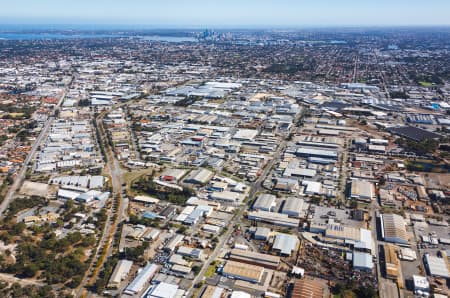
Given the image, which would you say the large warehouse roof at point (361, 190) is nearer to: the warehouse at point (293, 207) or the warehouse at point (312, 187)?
the warehouse at point (312, 187)

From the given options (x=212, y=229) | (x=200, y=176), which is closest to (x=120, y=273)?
(x=212, y=229)

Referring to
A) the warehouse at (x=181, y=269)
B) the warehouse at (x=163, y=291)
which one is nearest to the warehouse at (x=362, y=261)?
the warehouse at (x=181, y=269)

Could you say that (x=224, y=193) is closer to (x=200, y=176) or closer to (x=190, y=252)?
(x=200, y=176)

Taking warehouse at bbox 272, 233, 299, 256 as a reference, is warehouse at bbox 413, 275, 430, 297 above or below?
below

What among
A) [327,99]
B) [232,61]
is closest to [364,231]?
[327,99]

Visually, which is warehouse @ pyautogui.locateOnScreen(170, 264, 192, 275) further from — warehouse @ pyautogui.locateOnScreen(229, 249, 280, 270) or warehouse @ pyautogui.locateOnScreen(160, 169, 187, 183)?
warehouse @ pyautogui.locateOnScreen(160, 169, 187, 183)

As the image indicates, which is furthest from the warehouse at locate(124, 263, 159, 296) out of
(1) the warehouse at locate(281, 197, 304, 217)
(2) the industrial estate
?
(1) the warehouse at locate(281, 197, 304, 217)
